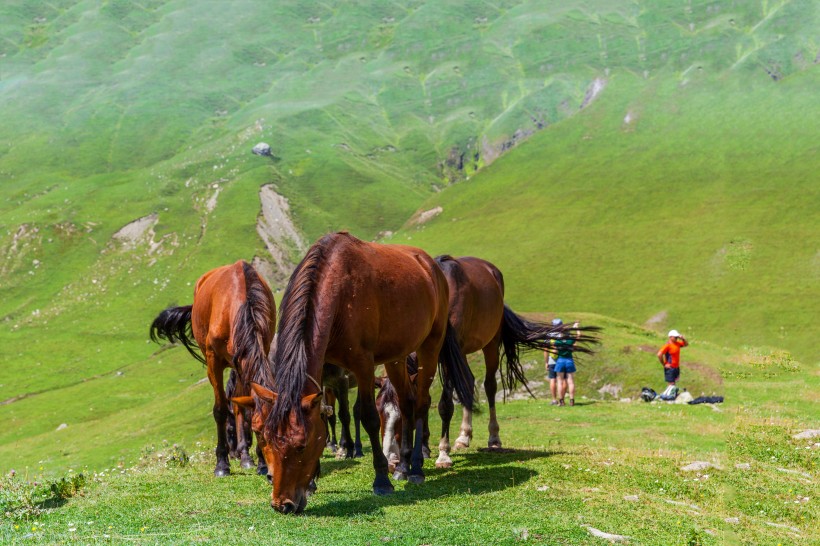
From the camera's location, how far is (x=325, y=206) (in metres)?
189

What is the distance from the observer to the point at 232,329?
1453 cm

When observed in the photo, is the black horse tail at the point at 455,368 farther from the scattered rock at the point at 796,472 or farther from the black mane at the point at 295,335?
the scattered rock at the point at 796,472

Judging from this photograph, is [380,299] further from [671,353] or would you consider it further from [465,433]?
[671,353]

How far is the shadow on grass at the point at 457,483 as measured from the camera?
11.1 m

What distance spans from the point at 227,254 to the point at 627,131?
93.6 meters

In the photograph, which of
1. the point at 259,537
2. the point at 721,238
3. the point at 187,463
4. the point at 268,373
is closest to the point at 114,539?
the point at 259,537

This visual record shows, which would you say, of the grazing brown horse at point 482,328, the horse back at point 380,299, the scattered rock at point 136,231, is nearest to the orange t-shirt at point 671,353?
the grazing brown horse at point 482,328

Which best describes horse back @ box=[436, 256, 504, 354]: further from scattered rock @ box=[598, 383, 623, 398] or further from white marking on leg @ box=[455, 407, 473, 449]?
scattered rock @ box=[598, 383, 623, 398]

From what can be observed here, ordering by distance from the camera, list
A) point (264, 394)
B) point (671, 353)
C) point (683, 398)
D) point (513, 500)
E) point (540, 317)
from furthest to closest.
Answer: point (540, 317)
point (683, 398)
point (671, 353)
point (513, 500)
point (264, 394)

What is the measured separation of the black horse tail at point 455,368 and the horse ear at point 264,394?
5.93 meters

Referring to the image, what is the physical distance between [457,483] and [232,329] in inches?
205

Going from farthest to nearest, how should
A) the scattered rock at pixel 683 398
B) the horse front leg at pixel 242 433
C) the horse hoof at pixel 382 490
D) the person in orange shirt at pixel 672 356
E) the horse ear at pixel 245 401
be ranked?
1. the scattered rock at pixel 683 398
2. the person in orange shirt at pixel 672 356
3. the horse front leg at pixel 242 433
4. the horse hoof at pixel 382 490
5. the horse ear at pixel 245 401

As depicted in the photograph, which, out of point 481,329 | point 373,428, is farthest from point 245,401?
point 481,329

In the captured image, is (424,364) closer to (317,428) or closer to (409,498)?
(409,498)
